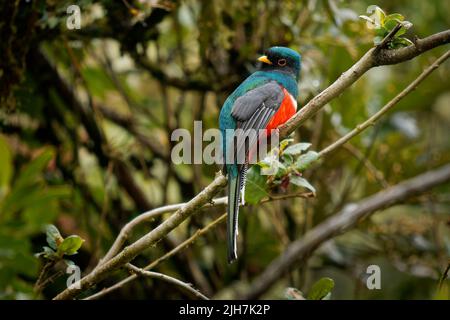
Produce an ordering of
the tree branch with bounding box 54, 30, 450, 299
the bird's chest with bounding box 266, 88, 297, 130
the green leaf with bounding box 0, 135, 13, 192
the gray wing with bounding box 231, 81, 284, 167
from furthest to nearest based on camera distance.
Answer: the green leaf with bounding box 0, 135, 13, 192 → the bird's chest with bounding box 266, 88, 297, 130 → the gray wing with bounding box 231, 81, 284, 167 → the tree branch with bounding box 54, 30, 450, 299

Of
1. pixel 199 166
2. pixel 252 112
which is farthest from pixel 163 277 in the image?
pixel 199 166

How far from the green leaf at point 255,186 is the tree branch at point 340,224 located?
1188mm

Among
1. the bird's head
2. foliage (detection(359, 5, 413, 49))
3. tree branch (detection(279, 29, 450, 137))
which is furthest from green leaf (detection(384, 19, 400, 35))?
the bird's head

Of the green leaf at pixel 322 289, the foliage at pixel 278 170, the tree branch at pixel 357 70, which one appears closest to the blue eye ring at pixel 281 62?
the foliage at pixel 278 170

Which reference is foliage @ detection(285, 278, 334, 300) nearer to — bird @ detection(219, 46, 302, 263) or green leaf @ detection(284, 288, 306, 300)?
green leaf @ detection(284, 288, 306, 300)

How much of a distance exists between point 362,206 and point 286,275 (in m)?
0.62

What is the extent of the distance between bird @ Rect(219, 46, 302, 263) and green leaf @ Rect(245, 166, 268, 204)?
0.02 metres

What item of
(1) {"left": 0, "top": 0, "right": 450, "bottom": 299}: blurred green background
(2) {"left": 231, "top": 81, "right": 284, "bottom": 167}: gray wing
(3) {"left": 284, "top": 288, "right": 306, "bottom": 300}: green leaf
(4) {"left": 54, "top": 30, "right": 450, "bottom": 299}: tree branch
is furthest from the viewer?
(1) {"left": 0, "top": 0, "right": 450, "bottom": 299}: blurred green background

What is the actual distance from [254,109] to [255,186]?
44cm

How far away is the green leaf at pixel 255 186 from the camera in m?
2.43

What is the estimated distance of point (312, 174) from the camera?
4105 millimetres

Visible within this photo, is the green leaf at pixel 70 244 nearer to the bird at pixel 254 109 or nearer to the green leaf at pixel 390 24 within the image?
the bird at pixel 254 109

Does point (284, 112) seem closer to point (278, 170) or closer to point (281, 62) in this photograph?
point (281, 62)

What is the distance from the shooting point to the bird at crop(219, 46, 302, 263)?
2.42m
